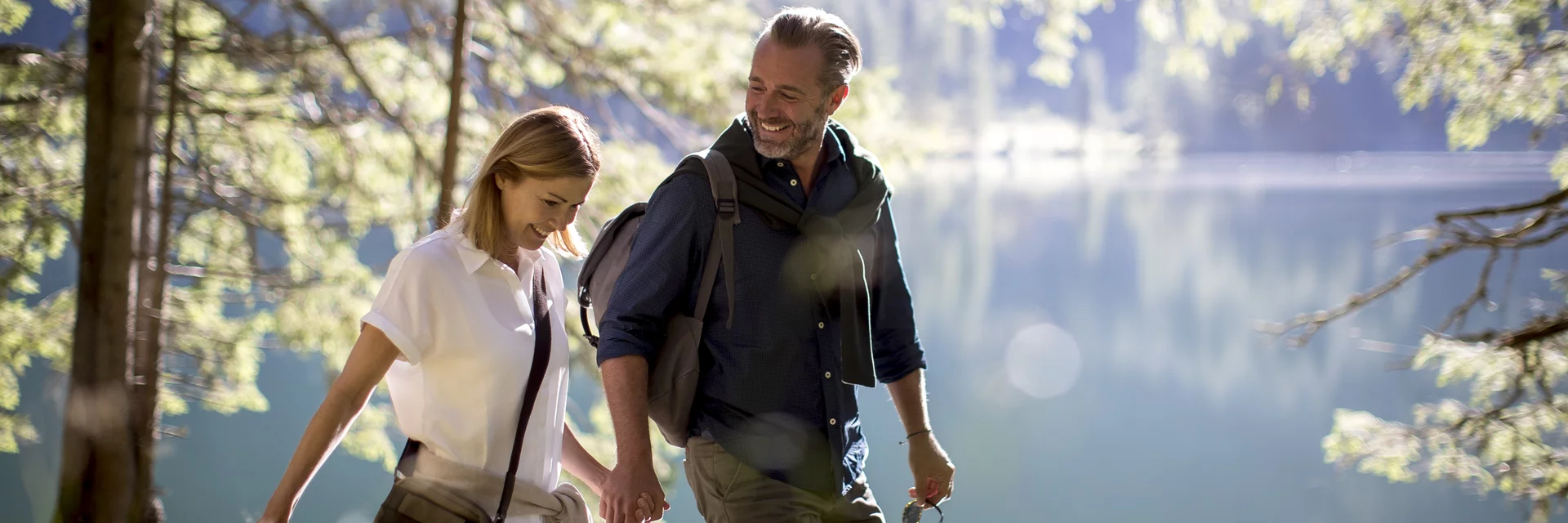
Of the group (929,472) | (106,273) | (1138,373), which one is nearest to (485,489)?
(929,472)

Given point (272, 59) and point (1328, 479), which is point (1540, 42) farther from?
point (1328, 479)

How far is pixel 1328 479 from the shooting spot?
72.7 ft

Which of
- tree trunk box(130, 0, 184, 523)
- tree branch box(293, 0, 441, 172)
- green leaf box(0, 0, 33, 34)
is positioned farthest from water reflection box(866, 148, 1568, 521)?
green leaf box(0, 0, 33, 34)

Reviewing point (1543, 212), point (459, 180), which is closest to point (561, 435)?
point (1543, 212)

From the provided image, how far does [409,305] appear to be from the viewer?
1.99 m

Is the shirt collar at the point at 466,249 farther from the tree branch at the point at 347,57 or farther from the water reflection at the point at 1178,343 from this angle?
the water reflection at the point at 1178,343

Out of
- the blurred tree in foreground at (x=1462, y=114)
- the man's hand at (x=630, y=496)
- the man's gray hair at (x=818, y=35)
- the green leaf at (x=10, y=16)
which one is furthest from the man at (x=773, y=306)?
the green leaf at (x=10, y=16)

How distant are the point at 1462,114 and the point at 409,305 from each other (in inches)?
206

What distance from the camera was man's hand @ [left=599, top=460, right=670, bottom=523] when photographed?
2.05 meters

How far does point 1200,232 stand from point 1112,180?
24517mm

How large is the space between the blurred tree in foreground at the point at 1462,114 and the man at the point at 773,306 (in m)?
2.79

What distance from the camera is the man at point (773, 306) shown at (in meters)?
2.23

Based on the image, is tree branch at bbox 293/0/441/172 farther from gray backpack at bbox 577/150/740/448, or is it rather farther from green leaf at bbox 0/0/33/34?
gray backpack at bbox 577/150/740/448

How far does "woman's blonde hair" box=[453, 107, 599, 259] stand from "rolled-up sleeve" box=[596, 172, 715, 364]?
0.54ft
